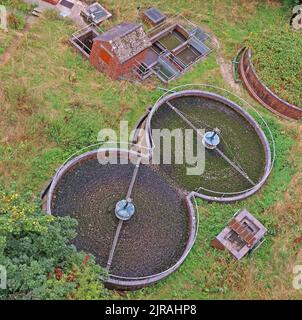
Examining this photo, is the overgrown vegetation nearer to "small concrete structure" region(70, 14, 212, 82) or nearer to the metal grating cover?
"small concrete structure" region(70, 14, 212, 82)

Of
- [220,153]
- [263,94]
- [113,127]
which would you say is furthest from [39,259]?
[263,94]

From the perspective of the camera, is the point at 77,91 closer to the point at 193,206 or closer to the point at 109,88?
the point at 109,88

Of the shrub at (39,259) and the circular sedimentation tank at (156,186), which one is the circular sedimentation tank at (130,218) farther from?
the shrub at (39,259)

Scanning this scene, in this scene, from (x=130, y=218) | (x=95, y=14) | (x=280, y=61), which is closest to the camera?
(x=130, y=218)

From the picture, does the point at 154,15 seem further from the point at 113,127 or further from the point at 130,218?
the point at 130,218

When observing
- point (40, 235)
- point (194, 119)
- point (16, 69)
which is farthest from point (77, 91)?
point (40, 235)

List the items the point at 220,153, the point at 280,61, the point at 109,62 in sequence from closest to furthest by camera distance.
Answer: the point at 220,153, the point at 109,62, the point at 280,61
